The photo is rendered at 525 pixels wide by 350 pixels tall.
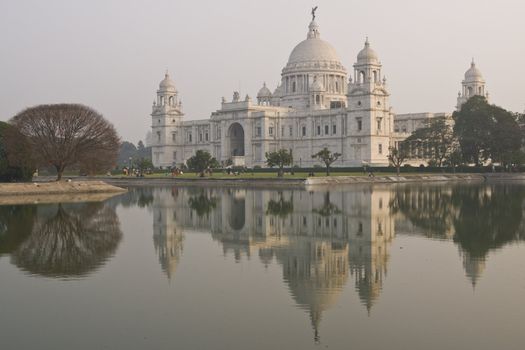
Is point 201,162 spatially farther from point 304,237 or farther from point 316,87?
point 304,237

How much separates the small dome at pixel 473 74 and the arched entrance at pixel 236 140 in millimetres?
36143

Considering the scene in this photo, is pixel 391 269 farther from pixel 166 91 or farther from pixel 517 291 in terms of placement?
pixel 166 91

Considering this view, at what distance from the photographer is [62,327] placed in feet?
39.6

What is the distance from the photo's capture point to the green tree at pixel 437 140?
8688 cm

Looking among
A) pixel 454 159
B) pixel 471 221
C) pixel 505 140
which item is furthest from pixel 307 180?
pixel 471 221

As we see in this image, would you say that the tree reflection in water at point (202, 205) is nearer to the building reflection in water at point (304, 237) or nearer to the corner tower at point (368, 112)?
the building reflection in water at point (304, 237)

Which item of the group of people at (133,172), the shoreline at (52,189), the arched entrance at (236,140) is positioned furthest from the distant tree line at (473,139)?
the shoreline at (52,189)

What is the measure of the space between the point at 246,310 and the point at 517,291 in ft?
18.4

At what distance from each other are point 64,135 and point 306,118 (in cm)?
5435

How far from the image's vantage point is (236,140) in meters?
116

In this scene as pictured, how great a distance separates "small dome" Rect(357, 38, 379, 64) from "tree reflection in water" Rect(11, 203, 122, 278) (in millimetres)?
68161

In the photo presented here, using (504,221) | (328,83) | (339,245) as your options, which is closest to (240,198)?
(504,221)

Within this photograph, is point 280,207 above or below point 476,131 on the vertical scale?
below

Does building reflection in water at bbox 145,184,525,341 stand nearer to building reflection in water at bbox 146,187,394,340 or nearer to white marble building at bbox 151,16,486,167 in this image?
building reflection in water at bbox 146,187,394,340
